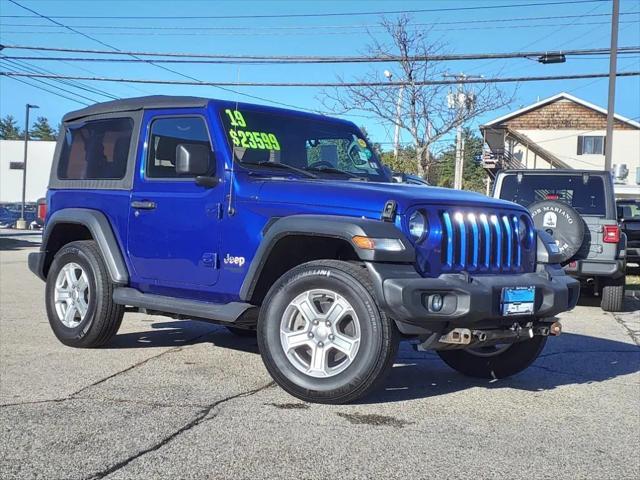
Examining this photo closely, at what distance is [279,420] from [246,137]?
2.28 meters

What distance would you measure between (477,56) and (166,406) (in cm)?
1728

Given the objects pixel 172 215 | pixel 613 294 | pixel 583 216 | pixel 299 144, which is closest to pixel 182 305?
pixel 172 215

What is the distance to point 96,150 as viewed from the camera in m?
6.45

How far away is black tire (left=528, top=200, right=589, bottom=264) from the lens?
8.73 metres

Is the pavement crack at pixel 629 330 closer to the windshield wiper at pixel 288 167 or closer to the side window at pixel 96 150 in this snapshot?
the windshield wiper at pixel 288 167

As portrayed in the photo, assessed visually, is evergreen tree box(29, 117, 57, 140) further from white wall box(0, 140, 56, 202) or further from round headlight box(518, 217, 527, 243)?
round headlight box(518, 217, 527, 243)

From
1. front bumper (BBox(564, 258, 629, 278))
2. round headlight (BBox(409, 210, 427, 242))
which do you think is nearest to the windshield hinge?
round headlight (BBox(409, 210, 427, 242))

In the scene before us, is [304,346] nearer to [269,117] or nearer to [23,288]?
[269,117]

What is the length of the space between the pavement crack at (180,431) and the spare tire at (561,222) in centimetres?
487

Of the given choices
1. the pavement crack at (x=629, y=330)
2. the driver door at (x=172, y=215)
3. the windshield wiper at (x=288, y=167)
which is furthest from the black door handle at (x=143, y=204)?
the pavement crack at (x=629, y=330)

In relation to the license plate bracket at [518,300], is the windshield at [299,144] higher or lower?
higher

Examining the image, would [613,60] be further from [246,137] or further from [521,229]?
[246,137]

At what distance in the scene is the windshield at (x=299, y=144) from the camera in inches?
217

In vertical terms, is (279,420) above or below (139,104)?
below
